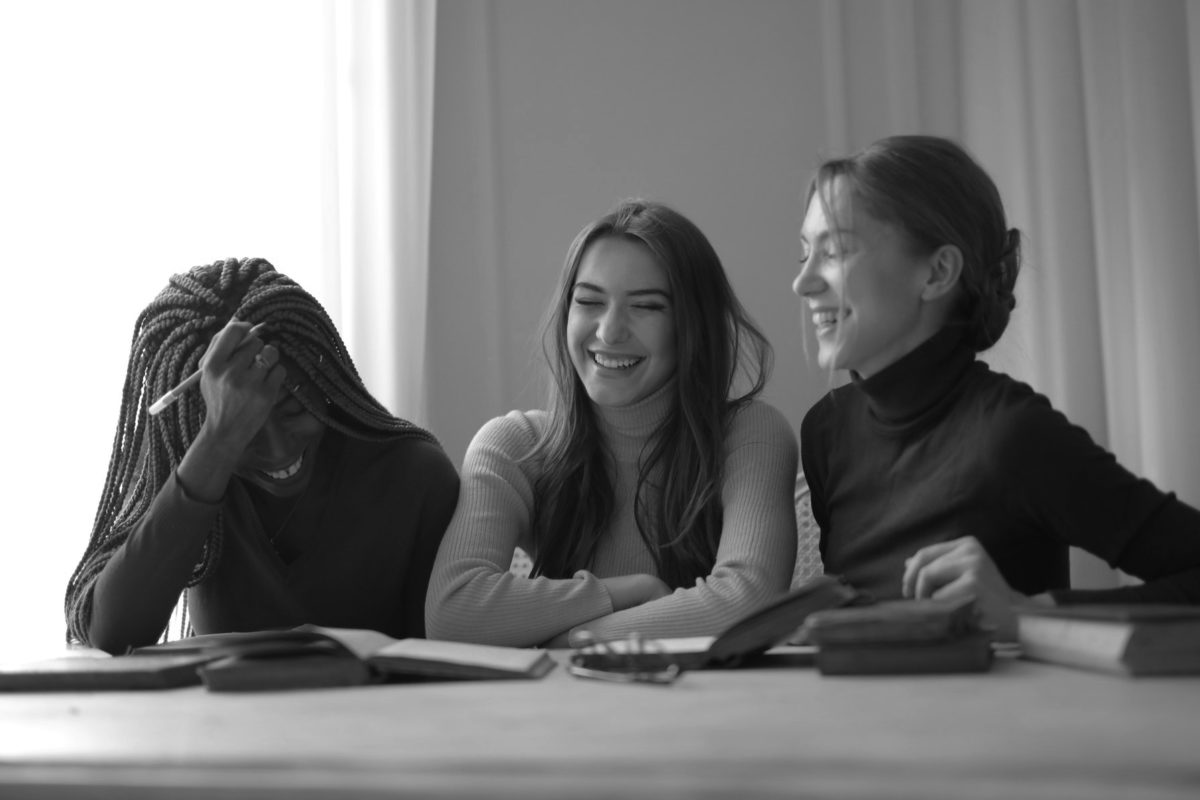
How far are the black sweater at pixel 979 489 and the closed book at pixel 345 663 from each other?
52cm

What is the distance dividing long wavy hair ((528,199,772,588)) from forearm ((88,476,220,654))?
0.46 metres

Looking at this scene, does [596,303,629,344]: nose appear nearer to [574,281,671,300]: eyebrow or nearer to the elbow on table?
[574,281,671,300]: eyebrow

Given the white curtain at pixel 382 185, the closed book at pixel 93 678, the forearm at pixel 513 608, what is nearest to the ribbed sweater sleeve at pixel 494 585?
the forearm at pixel 513 608

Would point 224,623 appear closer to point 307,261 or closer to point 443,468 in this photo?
point 443,468

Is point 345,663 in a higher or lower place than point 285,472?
lower

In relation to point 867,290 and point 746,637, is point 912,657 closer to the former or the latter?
point 746,637

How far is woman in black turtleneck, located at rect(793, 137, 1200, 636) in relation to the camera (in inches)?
52.5

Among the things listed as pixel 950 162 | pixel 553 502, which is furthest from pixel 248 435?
pixel 950 162

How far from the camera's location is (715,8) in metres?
2.82

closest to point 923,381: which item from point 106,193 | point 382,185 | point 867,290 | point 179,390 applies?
point 867,290

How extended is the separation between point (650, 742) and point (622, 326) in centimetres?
106

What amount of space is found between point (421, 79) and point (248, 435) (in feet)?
4.72

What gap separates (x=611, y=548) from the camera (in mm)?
1703

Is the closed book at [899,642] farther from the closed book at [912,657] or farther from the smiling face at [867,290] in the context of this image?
the smiling face at [867,290]
